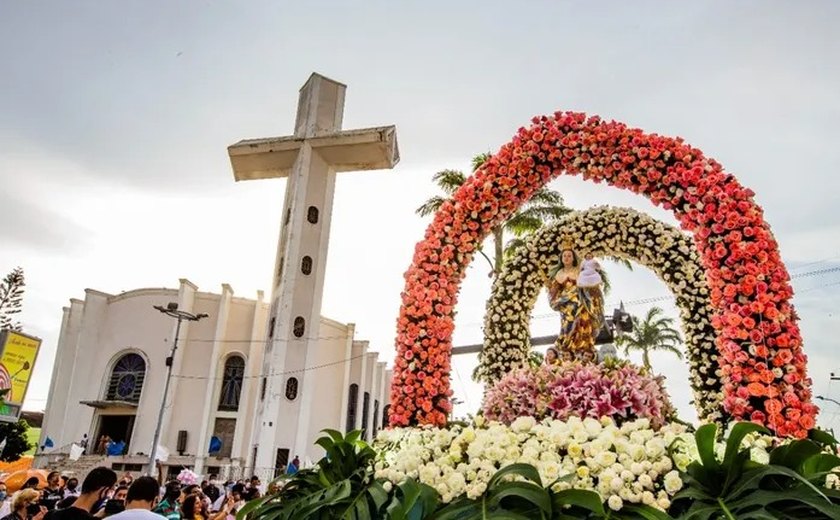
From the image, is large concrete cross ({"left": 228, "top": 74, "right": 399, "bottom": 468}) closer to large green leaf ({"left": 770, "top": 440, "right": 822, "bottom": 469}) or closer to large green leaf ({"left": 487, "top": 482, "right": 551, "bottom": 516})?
large green leaf ({"left": 487, "top": 482, "right": 551, "bottom": 516})

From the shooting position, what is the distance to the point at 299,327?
21.7 meters

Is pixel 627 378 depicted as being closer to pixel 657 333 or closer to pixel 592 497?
pixel 592 497

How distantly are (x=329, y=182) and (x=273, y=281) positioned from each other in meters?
4.66

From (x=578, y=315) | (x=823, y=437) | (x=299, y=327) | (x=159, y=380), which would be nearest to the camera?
(x=823, y=437)

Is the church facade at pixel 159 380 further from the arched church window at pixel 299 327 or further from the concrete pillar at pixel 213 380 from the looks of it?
the arched church window at pixel 299 327

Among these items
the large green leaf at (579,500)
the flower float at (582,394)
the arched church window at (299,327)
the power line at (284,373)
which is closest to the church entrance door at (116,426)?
the power line at (284,373)

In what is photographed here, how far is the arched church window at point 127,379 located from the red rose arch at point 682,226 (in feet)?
80.8

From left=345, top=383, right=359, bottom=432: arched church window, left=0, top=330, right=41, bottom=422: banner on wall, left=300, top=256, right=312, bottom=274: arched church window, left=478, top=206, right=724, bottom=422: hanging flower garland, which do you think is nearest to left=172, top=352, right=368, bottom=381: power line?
left=345, top=383, right=359, bottom=432: arched church window

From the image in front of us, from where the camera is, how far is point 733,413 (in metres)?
4.32

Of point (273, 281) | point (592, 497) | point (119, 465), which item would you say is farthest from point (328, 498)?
point (119, 465)

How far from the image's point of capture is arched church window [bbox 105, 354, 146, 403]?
86.6ft

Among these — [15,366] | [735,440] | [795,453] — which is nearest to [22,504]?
[735,440]

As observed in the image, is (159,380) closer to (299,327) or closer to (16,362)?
(299,327)

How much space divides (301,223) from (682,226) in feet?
61.0
